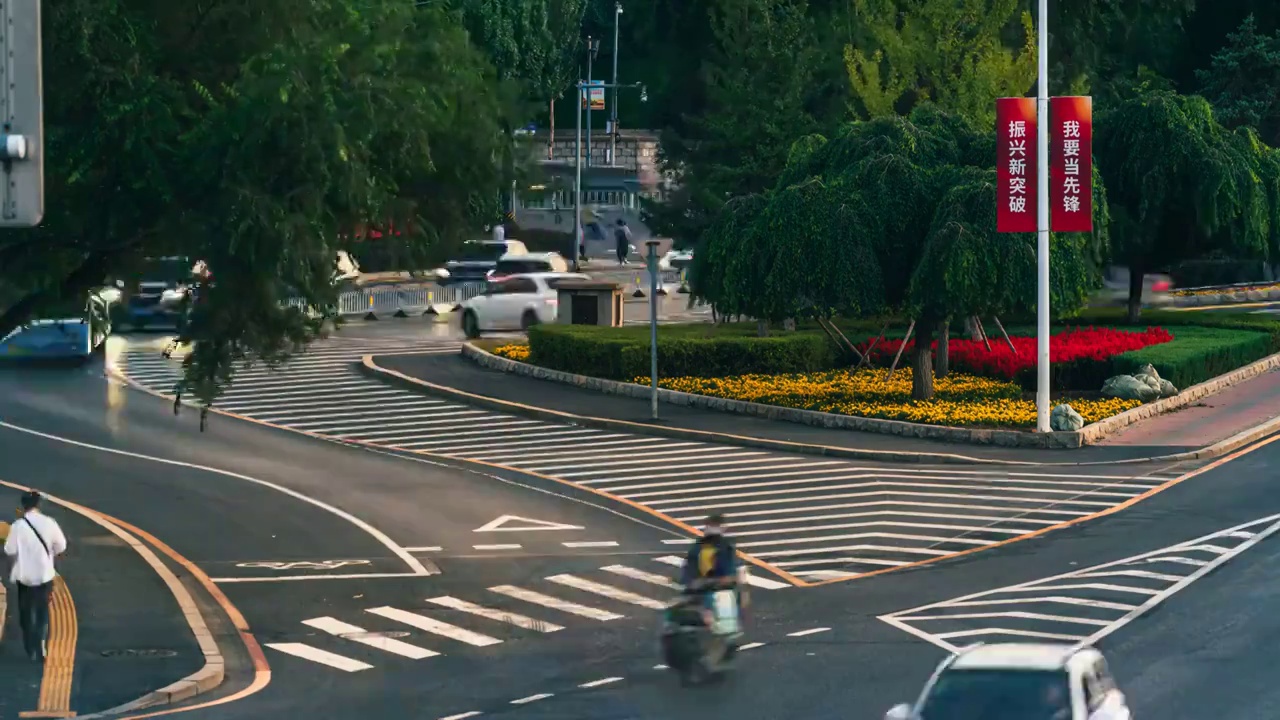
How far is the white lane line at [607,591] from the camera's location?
76.1 ft

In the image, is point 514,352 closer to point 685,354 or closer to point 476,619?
point 685,354

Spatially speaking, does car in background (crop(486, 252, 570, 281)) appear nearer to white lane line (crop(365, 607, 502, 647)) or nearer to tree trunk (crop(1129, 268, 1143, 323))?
tree trunk (crop(1129, 268, 1143, 323))

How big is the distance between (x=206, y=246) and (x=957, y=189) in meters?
20.6

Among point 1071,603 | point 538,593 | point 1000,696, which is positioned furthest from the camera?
point 538,593

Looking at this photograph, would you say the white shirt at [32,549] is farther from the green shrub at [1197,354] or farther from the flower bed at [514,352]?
the green shrub at [1197,354]

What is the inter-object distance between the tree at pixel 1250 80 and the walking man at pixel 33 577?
2390 inches

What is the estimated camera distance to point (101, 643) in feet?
68.8

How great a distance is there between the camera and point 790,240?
128ft

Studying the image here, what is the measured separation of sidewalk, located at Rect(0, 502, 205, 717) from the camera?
1844 centimetres

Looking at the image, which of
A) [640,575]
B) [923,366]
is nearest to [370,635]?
[640,575]

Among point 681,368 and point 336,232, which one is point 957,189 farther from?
point 336,232

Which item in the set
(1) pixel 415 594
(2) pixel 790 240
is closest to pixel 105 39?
(1) pixel 415 594

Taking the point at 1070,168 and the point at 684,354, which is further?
the point at 684,354

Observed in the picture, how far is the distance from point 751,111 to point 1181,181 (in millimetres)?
12029
